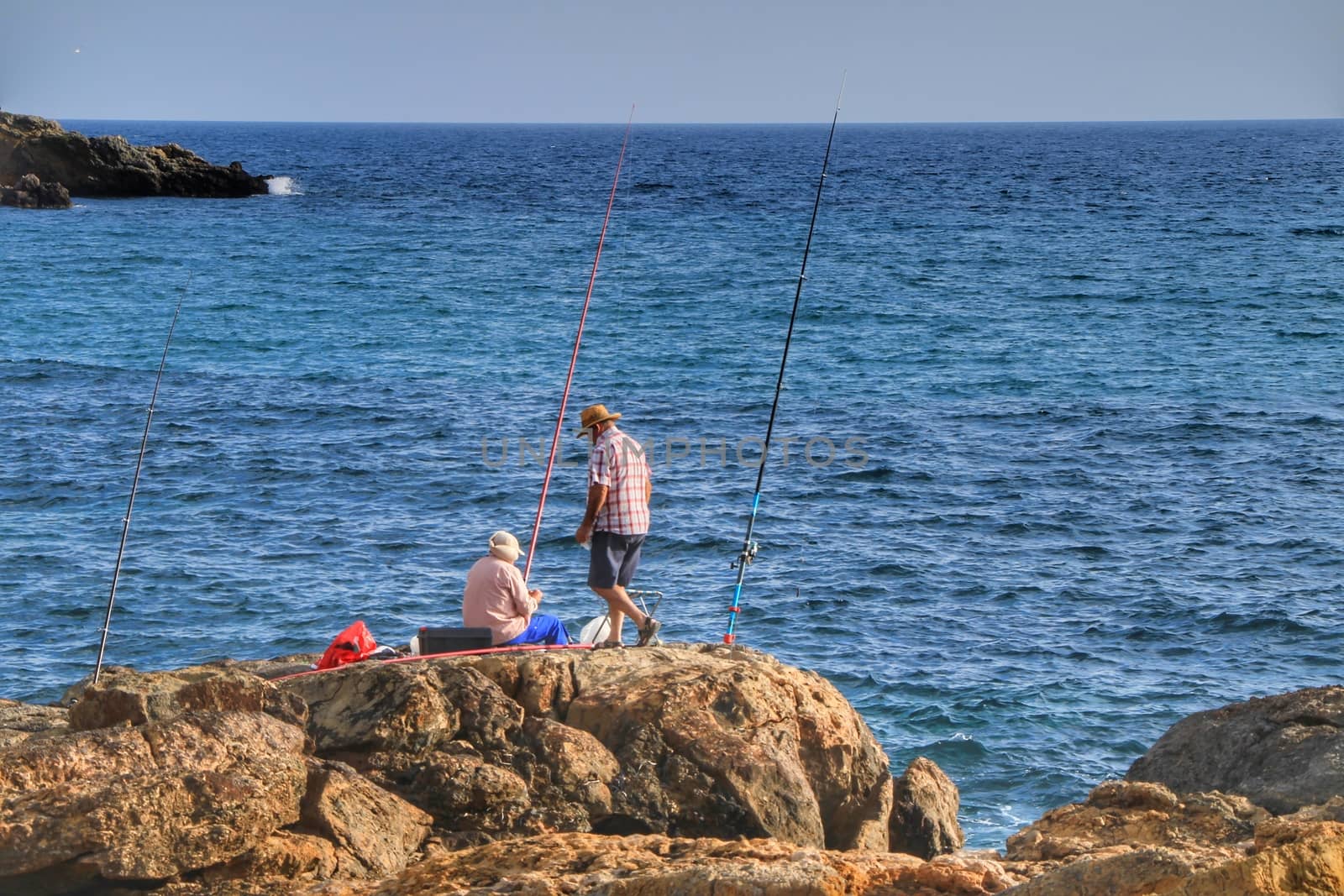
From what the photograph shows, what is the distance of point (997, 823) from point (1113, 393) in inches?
671

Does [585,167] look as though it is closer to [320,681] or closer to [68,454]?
[68,454]

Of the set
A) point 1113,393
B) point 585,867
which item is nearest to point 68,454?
point 585,867

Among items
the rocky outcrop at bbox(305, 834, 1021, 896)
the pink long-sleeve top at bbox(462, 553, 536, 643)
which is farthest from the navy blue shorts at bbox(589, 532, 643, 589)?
the rocky outcrop at bbox(305, 834, 1021, 896)

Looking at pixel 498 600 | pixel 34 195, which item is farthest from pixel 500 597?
pixel 34 195

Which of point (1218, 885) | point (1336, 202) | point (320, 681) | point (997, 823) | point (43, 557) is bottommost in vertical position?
point (43, 557)

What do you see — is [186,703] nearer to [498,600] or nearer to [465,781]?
[465,781]

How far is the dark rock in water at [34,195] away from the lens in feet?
185

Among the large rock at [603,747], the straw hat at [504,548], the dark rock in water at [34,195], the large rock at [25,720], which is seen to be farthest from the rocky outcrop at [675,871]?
the dark rock in water at [34,195]

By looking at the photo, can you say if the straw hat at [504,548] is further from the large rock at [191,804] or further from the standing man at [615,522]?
the large rock at [191,804]

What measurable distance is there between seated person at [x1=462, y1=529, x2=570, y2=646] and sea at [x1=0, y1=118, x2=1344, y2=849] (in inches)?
38.4

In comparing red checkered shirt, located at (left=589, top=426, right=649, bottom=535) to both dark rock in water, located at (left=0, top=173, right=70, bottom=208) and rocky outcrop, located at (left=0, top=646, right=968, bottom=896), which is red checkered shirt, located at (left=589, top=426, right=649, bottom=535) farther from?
dark rock in water, located at (left=0, top=173, right=70, bottom=208)

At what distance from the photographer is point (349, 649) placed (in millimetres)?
7273

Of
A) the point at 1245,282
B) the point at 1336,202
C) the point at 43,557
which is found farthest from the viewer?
the point at 1336,202

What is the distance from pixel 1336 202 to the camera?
65.9 meters
